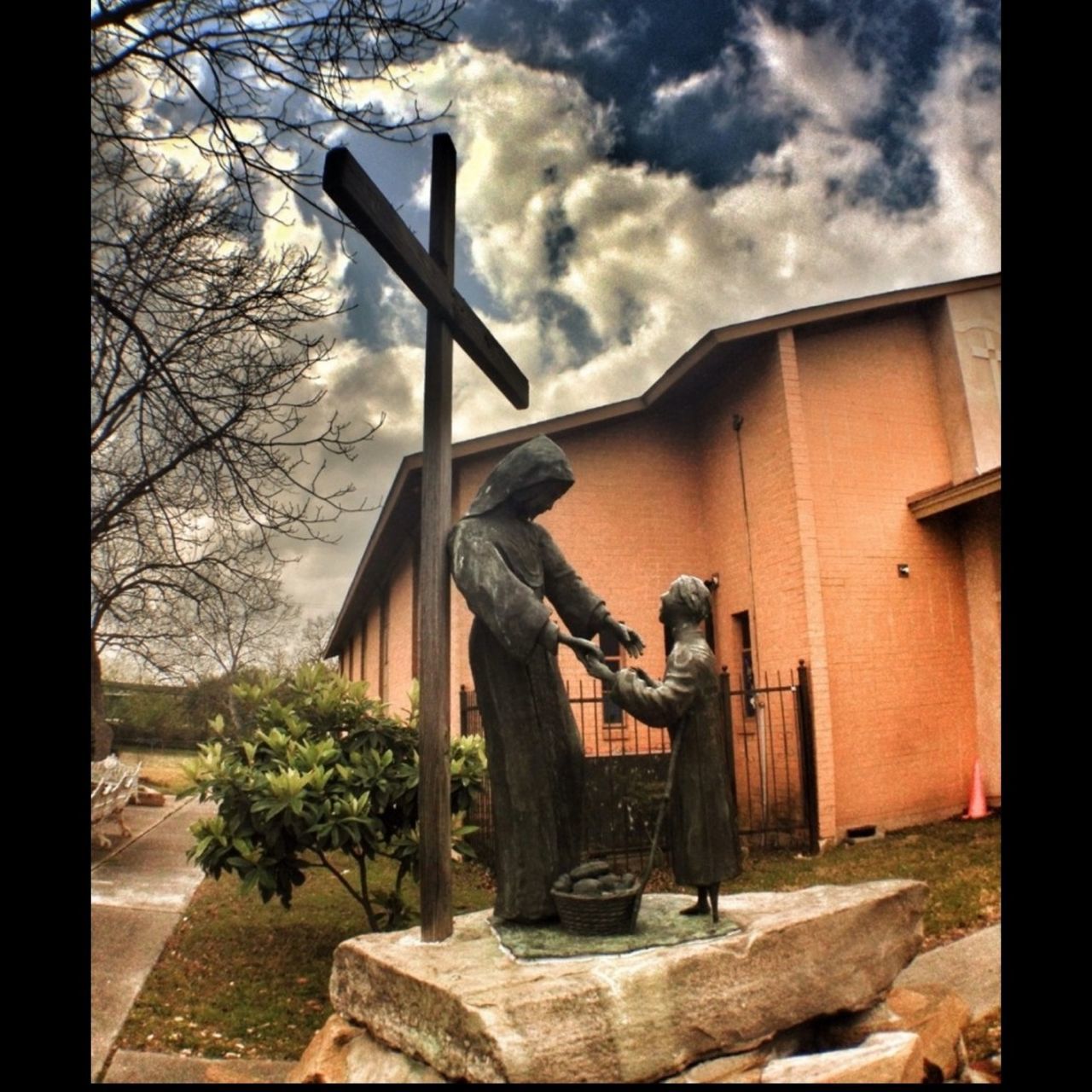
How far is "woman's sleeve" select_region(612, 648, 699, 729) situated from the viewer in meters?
3.44

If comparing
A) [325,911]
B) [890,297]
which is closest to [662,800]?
[325,911]

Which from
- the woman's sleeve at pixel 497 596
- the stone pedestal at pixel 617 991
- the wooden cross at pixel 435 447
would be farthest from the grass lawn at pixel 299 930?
the woman's sleeve at pixel 497 596

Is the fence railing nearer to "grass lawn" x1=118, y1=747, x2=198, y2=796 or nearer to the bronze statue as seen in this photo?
the bronze statue

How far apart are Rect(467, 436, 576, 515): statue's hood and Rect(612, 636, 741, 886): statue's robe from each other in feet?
2.98

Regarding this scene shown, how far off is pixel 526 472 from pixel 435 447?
0.45 m

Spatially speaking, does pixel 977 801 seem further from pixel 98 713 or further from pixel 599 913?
pixel 98 713

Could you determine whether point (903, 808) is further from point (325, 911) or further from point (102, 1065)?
point (102, 1065)

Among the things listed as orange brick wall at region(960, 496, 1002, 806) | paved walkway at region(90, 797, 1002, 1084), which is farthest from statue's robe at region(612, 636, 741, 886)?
orange brick wall at region(960, 496, 1002, 806)

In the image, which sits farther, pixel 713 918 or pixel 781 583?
pixel 781 583

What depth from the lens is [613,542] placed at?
11383 mm

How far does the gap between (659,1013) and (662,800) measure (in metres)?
0.79

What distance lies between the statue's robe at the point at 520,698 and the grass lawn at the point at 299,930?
83.8 inches

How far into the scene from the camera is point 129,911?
7.23 metres

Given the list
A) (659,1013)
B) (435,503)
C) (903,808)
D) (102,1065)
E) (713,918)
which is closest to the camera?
(659,1013)
